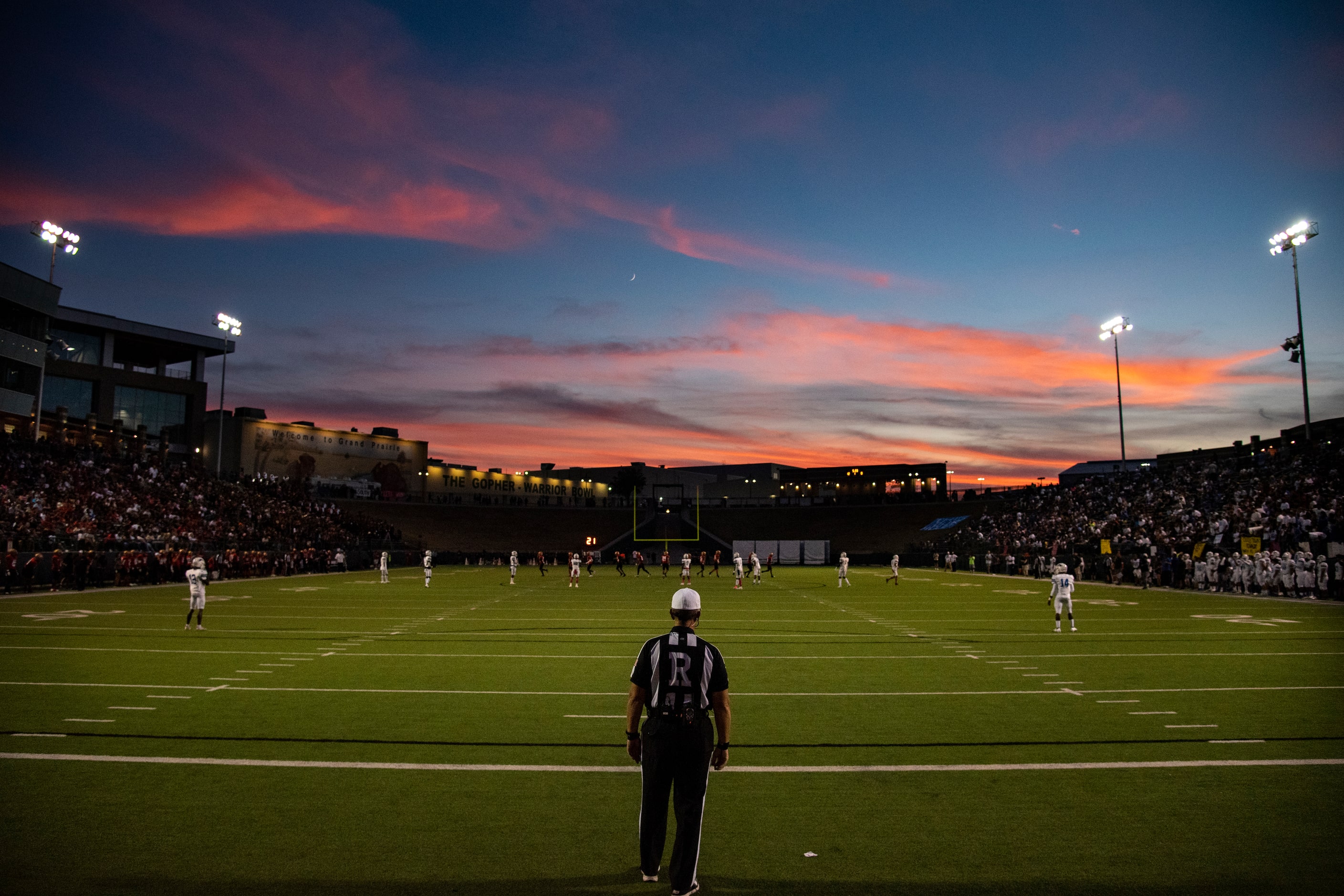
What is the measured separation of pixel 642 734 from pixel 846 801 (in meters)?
2.28

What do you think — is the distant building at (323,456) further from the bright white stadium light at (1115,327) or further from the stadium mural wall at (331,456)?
the bright white stadium light at (1115,327)

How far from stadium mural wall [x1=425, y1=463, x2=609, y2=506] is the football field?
62491mm

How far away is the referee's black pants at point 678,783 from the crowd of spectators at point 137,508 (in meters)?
32.6

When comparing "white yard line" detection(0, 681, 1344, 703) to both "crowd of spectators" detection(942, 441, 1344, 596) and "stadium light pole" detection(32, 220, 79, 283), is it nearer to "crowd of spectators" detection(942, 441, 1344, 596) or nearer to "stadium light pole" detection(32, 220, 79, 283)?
"crowd of spectators" detection(942, 441, 1344, 596)

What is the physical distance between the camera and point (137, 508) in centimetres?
3903

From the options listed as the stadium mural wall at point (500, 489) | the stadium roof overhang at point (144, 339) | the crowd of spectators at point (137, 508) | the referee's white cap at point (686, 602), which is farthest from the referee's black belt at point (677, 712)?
the stadium mural wall at point (500, 489)

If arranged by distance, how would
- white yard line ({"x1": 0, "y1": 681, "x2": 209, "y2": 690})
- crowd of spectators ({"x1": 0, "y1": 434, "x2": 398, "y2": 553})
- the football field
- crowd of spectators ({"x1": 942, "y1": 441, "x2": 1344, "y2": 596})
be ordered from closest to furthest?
the football field → white yard line ({"x1": 0, "y1": 681, "x2": 209, "y2": 690}) → crowd of spectators ({"x1": 942, "y1": 441, "x2": 1344, "y2": 596}) → crowd of spectators ({"x1": 0, "y1": 434, "x2": 398, "y2": 553})

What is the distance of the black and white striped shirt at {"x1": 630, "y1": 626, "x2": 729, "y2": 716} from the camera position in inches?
183

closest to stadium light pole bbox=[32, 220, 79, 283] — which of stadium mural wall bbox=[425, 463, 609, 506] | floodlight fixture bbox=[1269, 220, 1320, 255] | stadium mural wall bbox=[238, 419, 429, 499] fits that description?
stadium mural wall bbox=[238, 419, 429, 499]

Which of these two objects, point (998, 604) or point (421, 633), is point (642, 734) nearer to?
point (421, 633)

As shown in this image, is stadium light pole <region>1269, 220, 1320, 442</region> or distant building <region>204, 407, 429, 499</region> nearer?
stadium light pole <region>1269, 220, 1320, 442</region>

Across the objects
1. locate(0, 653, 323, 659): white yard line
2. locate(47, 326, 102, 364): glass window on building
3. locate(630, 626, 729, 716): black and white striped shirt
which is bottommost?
locate(0, 653, 323, 659): white yard line

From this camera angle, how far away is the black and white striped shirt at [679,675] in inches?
183

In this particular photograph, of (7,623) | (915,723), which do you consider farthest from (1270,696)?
(7,623)
